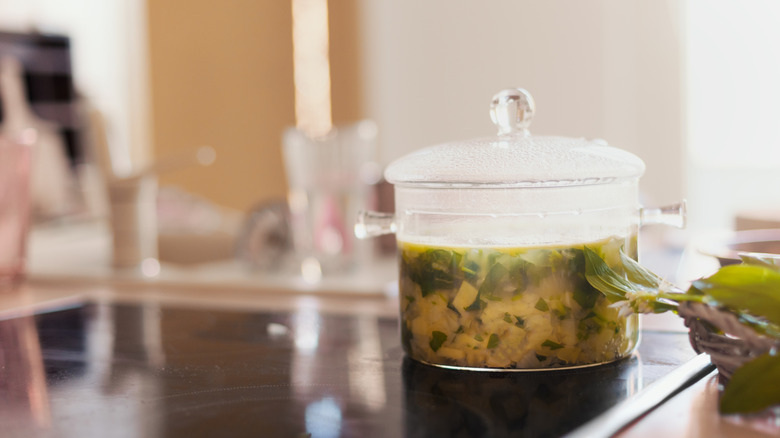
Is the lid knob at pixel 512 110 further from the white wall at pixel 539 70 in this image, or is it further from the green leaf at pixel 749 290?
the white wall at pixel 539 70

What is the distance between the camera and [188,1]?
5.25 meters

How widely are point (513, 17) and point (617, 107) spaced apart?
2.45 feet

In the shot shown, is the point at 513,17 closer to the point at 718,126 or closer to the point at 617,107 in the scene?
the point at 617,107

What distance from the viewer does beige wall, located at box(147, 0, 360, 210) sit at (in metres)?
5.16

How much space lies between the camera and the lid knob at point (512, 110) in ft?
2.12

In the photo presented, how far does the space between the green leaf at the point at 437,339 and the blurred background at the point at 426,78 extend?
3169 mm

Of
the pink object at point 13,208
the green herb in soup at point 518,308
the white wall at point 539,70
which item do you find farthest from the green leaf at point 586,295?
the white wall at point 539,70

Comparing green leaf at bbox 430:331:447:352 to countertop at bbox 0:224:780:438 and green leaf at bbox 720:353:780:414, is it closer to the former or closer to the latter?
countertop at bbox 0:224:780:438

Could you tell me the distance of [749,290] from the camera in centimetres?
47

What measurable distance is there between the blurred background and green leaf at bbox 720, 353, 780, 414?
3.37m

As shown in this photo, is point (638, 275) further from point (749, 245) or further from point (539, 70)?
point (539, 70)

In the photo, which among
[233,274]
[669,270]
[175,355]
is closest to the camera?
[175,355]

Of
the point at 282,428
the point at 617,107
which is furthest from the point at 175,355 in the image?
the point at 617,107

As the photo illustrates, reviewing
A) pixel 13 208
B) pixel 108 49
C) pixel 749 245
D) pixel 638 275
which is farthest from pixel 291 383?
pixel 108 49
